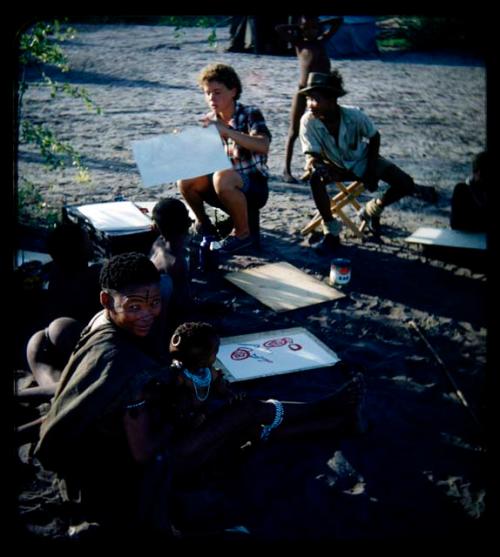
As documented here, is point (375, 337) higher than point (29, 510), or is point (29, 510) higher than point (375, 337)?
point (375, 337)

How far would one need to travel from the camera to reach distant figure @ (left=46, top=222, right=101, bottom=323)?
3.99 metres

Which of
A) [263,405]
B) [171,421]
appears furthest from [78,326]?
[263,405]

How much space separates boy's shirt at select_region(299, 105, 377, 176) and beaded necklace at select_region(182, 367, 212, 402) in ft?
10.8

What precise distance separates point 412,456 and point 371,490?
365 millimetres

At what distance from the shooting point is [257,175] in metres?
5.93

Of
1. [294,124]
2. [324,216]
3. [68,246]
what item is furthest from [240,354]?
[294,124]

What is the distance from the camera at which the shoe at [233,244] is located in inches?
232

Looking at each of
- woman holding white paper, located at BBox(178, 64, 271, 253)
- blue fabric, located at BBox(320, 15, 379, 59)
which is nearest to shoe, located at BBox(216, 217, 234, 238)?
woman holding white paper, located at BBox(178, 64, 271, 253)

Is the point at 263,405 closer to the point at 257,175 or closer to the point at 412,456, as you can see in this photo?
the point at 412,456

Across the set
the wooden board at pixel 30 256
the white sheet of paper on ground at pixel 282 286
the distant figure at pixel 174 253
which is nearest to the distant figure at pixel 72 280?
the distant figure at pixel 174 253

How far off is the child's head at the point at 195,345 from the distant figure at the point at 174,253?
1109 millimetres

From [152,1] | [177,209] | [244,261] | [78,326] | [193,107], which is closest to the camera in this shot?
[152,1]

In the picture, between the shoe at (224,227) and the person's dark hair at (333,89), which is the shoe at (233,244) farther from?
the person's dark hair at (333,89)

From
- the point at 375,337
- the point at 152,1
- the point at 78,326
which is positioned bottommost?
the point at 375,337
